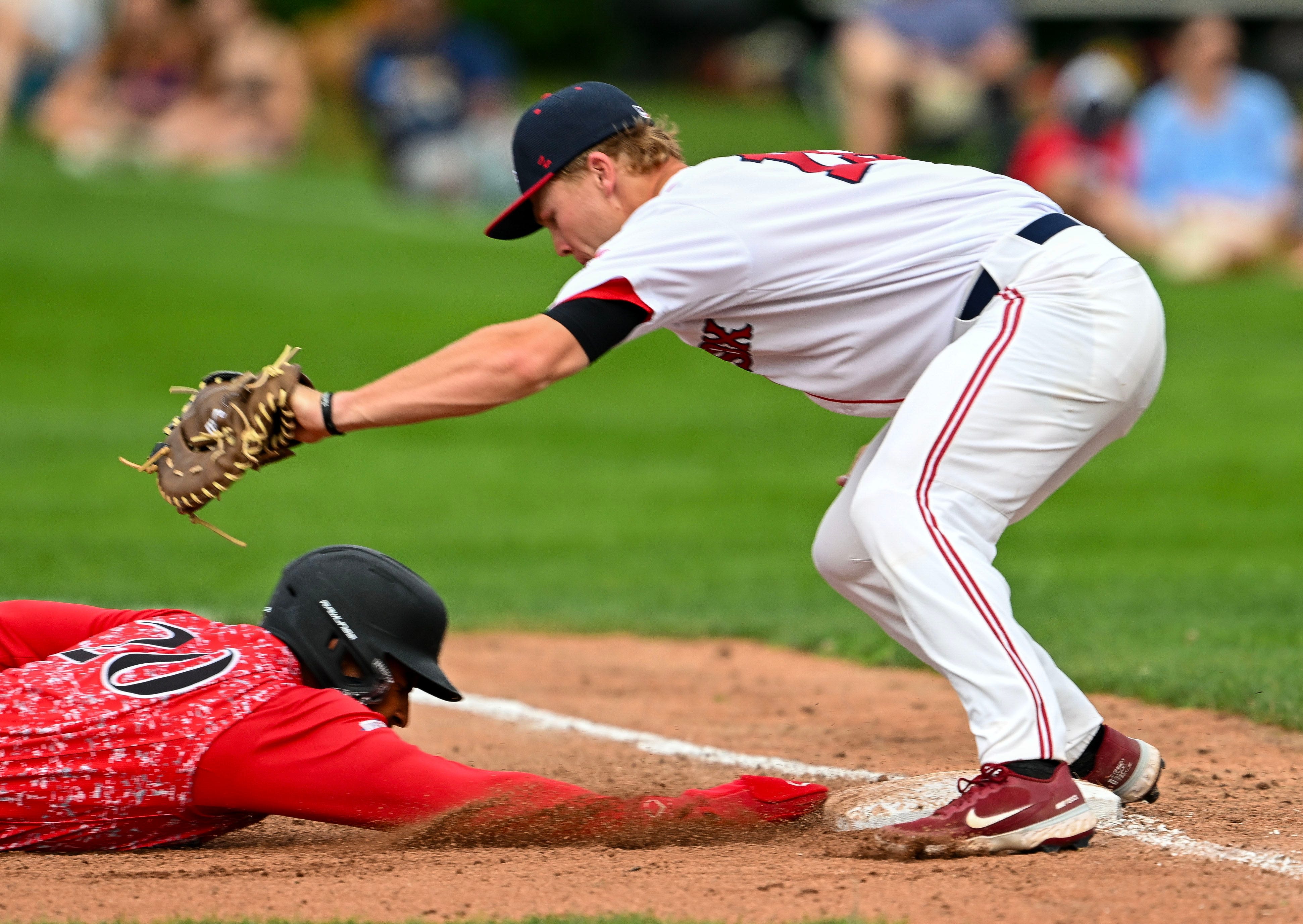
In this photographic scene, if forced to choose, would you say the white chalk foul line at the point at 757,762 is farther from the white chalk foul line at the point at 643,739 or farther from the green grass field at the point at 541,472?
the green grass field at the point at 541,472

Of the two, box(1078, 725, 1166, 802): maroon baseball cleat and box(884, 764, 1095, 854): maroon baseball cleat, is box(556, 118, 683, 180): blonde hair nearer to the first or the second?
box(884, 764, 1095, 854): maroon baseball cleat

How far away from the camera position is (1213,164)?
50.0 feet

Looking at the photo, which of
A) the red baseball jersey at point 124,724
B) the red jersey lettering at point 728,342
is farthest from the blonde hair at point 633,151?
A: the red baseball jersey at point 124,724

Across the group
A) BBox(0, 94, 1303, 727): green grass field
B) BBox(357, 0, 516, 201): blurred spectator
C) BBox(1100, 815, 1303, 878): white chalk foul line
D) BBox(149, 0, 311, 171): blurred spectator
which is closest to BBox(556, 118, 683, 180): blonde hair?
BBox(1100, 815, 1303, 878): white chalk foul line

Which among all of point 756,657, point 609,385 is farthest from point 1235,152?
point 756,657

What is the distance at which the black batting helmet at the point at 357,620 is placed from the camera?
419 centimetres

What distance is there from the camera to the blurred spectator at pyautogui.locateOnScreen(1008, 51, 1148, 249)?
15625 millimetres

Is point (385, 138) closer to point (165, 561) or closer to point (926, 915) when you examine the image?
point (165, 561)

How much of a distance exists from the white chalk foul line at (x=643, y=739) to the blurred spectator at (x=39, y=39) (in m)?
14.9

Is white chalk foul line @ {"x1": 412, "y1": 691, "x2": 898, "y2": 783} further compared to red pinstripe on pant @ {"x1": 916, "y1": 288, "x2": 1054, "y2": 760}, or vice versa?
white chalk foul line @ {"x1": 412, "y1": 691, "x2": 898, "y2": 783}

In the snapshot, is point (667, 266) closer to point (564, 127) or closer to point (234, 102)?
point (564, 127)

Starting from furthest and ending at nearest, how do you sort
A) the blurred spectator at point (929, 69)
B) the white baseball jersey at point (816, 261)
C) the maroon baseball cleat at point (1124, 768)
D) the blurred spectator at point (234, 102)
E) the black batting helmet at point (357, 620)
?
the blurred spectator at point (234, 102), the blurred spectator at point (929, 69), the maroon baseball cleat at point (1124, 768), the black batting helmet at point (357, 620), the white baseball jersey at point (816, 261)

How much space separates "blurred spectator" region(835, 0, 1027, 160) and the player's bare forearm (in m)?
11.6

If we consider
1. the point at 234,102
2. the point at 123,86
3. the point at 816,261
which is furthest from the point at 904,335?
the point at 123,86
